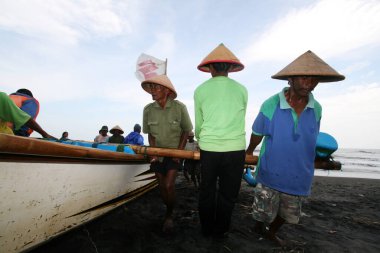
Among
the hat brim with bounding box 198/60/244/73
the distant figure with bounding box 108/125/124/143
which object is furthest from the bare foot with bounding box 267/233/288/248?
the distant figure with bounding box 108/125/124/143

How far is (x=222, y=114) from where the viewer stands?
2.73 meters

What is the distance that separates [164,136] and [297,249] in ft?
7.56

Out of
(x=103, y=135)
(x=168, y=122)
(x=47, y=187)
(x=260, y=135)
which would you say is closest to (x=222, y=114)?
(x=260, y=135)

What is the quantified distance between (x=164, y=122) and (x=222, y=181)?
1356 millimetres

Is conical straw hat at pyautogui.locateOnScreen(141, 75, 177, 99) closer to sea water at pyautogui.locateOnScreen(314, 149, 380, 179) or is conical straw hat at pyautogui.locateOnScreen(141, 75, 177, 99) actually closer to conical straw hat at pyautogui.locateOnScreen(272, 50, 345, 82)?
conical straw hat at pyautogui.locateOnScreen(272, 50, 345, 82)

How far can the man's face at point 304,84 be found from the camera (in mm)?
2543

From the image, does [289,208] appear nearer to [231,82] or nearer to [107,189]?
[231,82]

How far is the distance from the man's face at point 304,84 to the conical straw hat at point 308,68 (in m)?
0.09

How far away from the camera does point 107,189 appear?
324cm

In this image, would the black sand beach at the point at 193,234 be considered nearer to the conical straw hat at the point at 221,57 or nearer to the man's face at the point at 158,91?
the man's face at the point at 158,91

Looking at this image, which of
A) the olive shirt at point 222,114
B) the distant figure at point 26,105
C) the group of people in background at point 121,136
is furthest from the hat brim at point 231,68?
the group of people in background at point 121,136

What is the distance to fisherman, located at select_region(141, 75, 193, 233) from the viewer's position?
3.43 meters

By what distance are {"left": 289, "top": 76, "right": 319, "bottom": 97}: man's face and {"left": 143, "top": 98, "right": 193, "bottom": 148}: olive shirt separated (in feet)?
5.51

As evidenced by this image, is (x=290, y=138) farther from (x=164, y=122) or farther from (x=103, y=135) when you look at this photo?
(x=103, y=135)
